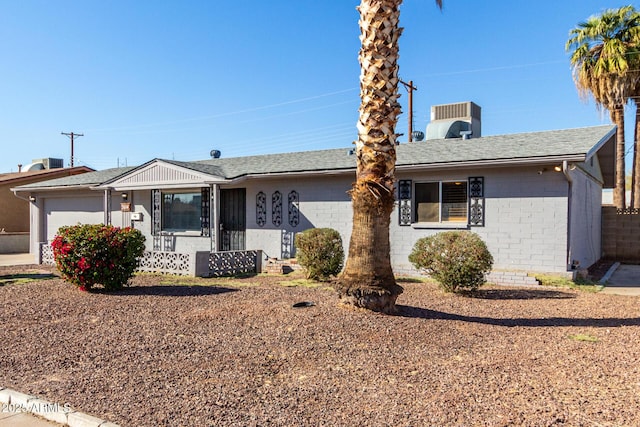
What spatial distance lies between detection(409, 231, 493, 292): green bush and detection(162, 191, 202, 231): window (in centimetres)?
936

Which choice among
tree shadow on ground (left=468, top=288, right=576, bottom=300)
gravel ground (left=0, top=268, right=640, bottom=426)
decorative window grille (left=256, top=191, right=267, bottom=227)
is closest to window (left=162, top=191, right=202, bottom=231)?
decorative window grille (left=256, top=191, right=267, bottom=227)

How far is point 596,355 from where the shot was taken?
559 centimetres

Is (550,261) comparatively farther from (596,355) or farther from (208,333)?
(208,333)

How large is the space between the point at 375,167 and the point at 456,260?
131 inches

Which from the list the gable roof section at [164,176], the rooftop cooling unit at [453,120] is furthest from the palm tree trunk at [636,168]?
the gable roof section at [164,176]

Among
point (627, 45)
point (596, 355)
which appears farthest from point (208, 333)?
point (627, 45)

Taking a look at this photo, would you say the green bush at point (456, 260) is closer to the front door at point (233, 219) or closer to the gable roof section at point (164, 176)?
the gable roof section at point (164, 176)

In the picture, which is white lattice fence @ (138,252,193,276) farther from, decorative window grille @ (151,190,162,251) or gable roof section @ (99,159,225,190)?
decorative window grille @ (151,190,162,251)

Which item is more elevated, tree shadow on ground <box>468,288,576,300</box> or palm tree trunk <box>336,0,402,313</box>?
palm tree trunk <box>336,0,402,313</box>

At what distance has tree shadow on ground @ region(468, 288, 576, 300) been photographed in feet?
31.3

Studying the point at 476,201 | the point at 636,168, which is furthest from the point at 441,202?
the point at 636,168

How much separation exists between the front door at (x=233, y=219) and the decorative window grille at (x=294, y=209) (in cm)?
191

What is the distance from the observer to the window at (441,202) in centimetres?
1268

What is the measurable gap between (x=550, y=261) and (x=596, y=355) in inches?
251
